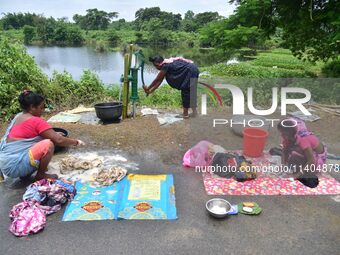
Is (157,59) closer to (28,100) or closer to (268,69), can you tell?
(28,100)

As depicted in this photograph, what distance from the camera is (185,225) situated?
2.81 meters

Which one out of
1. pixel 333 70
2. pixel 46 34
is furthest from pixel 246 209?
pixel 46 34

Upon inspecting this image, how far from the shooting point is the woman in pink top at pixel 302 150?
3.42 meters

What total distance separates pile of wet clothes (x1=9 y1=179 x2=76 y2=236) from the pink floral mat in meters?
1.60

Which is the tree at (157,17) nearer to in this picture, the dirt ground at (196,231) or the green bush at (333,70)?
the green bush at (333,70)

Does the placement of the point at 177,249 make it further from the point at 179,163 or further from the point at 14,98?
the point at 14,98

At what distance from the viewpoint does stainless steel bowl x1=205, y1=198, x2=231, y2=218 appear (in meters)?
2.92

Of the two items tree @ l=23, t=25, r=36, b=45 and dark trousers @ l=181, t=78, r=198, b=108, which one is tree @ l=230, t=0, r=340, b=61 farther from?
tree @ l=23, t=25, r=36, b=45

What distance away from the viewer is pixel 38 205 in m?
2.91

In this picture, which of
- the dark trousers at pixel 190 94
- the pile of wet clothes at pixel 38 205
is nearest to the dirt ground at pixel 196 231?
the pile of wet clothes at pixel 38 205

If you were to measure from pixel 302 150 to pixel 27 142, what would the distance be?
3.13 metres

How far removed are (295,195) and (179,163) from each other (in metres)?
1.55

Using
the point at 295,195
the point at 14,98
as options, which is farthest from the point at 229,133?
the point at 14,98

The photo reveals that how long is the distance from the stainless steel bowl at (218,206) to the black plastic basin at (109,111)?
3.07 meters
